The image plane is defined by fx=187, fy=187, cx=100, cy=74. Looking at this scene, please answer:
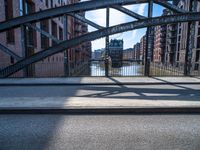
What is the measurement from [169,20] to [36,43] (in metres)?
17.7

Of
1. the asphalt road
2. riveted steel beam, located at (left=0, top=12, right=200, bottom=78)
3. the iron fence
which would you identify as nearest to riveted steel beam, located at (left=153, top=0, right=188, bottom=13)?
riveted steel beam, located at (left=0, top=12, right=200, bottom=78)

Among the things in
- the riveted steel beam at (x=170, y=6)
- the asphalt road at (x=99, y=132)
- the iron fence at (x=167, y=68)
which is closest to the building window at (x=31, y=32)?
the iron fence at (x=167, y=68)

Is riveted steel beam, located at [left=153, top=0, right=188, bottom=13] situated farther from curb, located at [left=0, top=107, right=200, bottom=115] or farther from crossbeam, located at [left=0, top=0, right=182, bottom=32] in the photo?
curb, located at [left=0, top=107, right=200, bottom=115]

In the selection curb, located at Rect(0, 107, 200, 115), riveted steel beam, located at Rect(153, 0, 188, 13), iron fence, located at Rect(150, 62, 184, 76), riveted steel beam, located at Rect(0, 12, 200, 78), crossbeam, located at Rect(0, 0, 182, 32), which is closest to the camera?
curb, located at Rect(0, 107, 200, 115)

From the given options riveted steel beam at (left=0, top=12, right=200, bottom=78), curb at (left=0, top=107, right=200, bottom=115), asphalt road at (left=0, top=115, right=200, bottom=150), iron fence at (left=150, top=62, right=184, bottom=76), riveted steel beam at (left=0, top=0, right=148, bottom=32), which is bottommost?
asphalt road at (left=0, top=115, right=200, bottom=150)

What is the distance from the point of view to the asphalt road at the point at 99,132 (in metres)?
3.90

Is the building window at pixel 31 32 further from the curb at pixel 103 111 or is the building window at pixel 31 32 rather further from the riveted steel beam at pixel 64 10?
the curb at pixel 103 111

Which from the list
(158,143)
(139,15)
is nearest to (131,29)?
(139,15)

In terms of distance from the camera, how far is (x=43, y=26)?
29.8m

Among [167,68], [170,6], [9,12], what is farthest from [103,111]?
[9,12]

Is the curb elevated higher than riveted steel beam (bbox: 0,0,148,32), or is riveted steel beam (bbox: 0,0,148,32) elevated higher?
riveted steel beam (bbox: 0,0,148,32)

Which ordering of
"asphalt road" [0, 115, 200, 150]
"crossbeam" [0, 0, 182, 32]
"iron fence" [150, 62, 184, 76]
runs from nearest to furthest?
"asphalt road" [0, 115, 200, 150]
"crossbeam" [0, 0, 182, 32]
"iron fence" [150, 62, 184, 76]

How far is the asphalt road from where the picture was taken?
3904mm

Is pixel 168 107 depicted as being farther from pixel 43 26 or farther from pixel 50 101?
pixel 43 26
